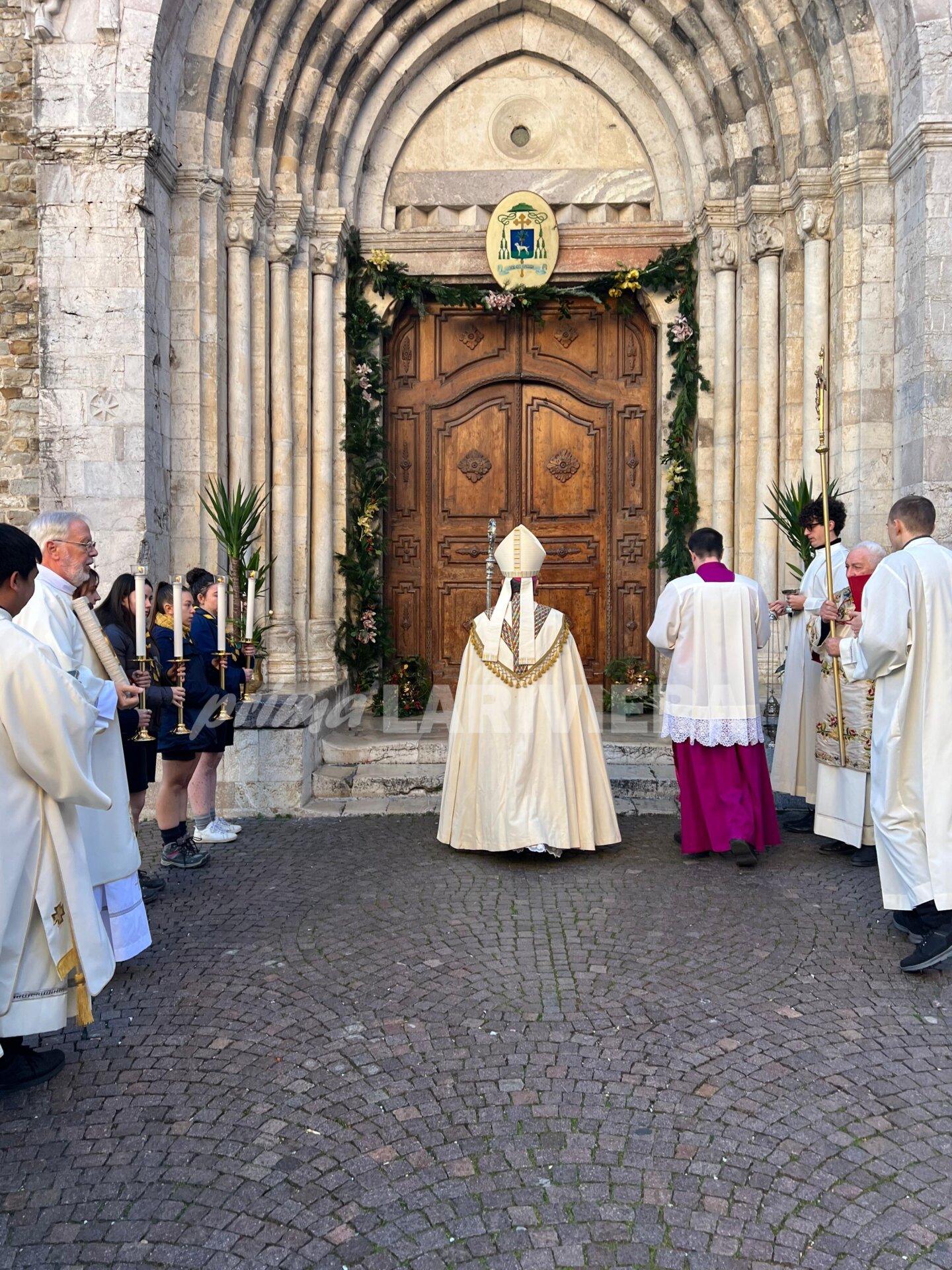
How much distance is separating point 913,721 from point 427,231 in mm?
6313

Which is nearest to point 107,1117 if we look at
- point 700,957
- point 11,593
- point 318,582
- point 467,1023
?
point 467,1023

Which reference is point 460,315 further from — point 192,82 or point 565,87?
point 192,82

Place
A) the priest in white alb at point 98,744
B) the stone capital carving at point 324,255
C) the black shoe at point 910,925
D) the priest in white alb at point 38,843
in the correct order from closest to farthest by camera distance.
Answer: the priest in white alb at point 38,843 < the priest in white alb at point 98,744 < the black shoe at point 910,925 < the stone capital carving at point 324,255

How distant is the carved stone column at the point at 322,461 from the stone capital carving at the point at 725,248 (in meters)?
3.14

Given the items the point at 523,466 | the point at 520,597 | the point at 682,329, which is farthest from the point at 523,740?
the point at 682,329

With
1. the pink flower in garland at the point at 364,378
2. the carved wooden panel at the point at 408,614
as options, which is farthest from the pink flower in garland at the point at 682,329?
the carved wooden panel at the point at 408,614

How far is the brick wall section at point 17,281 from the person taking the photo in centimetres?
745

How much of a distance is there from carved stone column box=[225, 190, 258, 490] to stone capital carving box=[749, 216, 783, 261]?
13.0 ft

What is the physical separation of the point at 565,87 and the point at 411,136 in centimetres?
141

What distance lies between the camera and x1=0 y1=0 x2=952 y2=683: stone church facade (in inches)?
263

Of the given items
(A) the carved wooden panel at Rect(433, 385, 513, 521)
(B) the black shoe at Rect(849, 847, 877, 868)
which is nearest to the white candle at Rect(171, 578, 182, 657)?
(B) the black shoe at Rect(849, 847, 877, 868)

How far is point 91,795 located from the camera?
9.96 ft

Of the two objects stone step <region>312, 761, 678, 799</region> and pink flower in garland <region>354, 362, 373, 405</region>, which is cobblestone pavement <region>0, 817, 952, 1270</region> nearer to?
stone step <region>312, 761, 678, 799</region>

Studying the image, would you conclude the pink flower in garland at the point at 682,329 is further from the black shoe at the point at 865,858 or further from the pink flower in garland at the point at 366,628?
the black shoe at the point at 865,858
